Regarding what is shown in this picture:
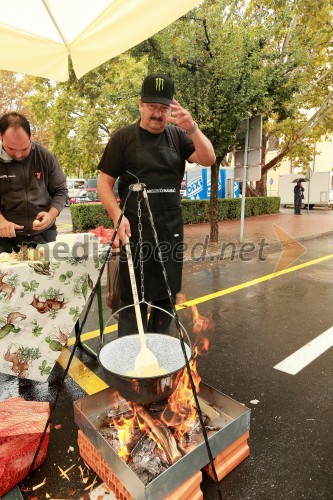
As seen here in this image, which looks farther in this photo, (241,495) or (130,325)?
(130,325)

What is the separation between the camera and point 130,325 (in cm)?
274

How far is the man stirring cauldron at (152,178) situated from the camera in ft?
8.11

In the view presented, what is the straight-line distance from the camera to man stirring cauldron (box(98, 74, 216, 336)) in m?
2.47

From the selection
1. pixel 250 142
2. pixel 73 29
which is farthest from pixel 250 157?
pixel 73 29

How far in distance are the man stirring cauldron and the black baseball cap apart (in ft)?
0.33

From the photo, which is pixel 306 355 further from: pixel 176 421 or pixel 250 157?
pixel 250 157

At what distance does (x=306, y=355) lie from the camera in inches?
135

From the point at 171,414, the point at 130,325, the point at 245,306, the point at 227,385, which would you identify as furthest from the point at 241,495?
the point at 245,306

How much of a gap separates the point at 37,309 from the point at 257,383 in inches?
75.4

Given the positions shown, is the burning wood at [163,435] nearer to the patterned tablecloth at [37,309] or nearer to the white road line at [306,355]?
the patterned tablecloth at [37,309]

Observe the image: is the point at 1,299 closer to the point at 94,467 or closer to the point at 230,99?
the point at 94,467

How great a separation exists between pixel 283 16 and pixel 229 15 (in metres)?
1.21

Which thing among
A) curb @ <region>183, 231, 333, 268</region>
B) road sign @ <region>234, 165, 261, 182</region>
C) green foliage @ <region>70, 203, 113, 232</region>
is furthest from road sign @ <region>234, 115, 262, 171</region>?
green foliage @ <region>70, 203, 113, 232</region>

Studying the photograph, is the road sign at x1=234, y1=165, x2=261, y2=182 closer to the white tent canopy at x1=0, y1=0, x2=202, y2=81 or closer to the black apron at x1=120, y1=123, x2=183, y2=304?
the white tent canopy at x1=0, y1=0, x2=202, y2=81
